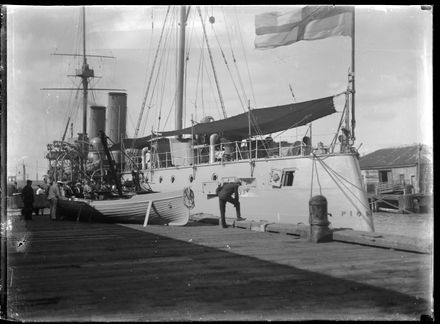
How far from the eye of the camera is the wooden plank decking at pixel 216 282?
15.4ft

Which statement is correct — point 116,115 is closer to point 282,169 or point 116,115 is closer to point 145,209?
point 282,169

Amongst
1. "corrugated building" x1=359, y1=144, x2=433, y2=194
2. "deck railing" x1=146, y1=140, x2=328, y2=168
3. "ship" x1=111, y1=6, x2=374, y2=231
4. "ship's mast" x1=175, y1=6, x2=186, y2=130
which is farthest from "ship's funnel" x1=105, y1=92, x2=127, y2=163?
"corrugated building" x1=359, y1=144, x2=433, y2=194

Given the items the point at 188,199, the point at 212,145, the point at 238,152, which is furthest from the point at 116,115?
the point at 188,199

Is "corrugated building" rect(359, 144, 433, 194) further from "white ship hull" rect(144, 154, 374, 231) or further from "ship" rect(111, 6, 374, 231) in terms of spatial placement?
"white ship hull" rect(144, 154, 374, 231)

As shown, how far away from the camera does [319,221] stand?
9.04 metres

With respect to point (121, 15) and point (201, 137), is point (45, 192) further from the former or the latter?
point (121, 15)

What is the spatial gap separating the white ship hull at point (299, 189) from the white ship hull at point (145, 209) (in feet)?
15.5

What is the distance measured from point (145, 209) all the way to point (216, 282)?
885cm

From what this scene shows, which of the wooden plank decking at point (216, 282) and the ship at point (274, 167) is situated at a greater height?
the ship at point (274, 167)

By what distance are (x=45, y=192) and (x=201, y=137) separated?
26.3 feet

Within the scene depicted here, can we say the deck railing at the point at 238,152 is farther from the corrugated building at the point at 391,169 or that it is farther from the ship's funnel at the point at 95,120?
the corrugated building at the point at 391,169

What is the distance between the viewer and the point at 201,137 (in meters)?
23.8

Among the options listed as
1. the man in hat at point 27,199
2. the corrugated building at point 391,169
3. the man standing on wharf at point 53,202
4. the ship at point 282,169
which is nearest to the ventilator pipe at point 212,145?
the ship at point 282,169
